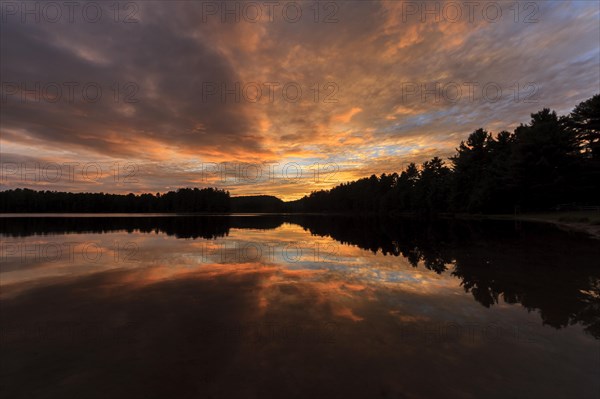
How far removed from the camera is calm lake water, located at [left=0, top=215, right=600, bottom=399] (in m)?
4.53

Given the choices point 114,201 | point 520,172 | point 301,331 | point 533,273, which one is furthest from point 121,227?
point 114,201

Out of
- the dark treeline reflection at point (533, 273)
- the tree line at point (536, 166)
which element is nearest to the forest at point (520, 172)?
the tree line at point (536, 166)

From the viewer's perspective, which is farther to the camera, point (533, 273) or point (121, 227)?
point (121, 227)

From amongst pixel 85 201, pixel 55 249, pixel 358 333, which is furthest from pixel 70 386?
pixel 85 201

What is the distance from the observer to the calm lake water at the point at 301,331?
14.9ft

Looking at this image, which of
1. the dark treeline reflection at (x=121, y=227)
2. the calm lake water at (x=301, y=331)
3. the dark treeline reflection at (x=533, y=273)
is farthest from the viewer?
the dark treeline reflection at (x=121, y=227)

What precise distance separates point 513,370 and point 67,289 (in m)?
12.2

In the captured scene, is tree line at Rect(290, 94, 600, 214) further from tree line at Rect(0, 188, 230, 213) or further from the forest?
tree line at Rect(0, 188, 230, 213)

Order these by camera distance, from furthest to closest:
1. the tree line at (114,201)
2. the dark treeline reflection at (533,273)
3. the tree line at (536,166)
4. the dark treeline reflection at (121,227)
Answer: the tree line at (114,201) < the tree line at (536,166) < the dark treeline reflection at (121,227) < the dark treeline reflection at (533,273)

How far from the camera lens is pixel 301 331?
654 centimetres

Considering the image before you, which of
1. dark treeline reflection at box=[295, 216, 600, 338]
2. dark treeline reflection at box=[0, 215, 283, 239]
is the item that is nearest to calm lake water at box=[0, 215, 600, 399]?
dark treeline reflection at box=[295, 216, 600, 338]

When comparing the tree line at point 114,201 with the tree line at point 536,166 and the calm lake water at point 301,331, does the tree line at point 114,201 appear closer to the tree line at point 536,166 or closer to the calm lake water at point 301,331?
the tree line at point 536,166

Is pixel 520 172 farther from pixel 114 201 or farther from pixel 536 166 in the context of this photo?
pixel 114 201

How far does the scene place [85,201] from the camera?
5935 inches
